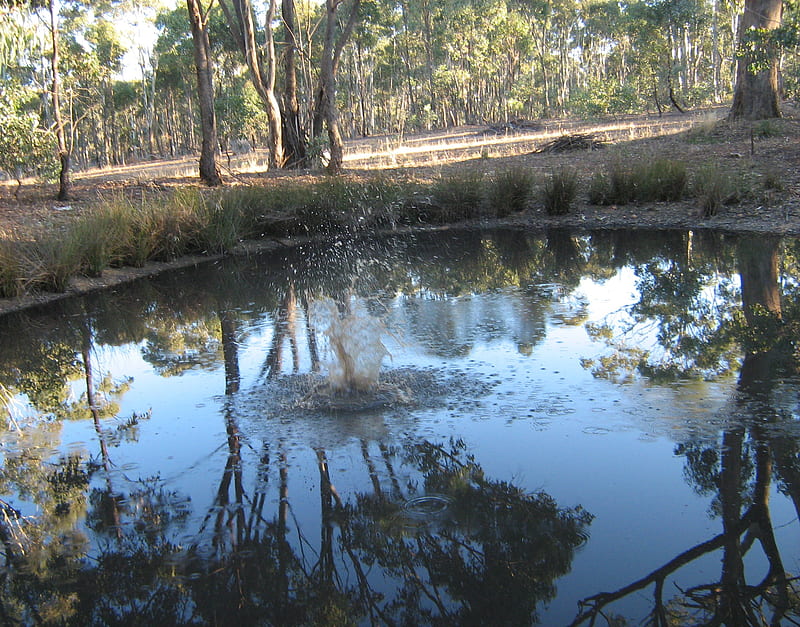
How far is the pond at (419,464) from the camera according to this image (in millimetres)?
3029

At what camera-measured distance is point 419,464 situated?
407 cm

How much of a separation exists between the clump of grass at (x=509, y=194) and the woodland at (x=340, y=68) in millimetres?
4416

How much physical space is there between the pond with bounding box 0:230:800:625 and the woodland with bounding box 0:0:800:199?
765cm

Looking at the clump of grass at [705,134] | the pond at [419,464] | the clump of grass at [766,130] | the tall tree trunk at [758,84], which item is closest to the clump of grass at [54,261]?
the pond at [419,464]

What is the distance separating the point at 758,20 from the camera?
16422 millimetres

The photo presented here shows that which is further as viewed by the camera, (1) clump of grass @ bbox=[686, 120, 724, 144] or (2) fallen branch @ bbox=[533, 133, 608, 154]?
(2) fallen branch @ bbox=[533, 133, 608, 154]

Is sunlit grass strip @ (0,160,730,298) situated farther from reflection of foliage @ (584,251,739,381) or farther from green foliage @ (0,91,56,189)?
reflection of foliage @ (584,251,739,381)

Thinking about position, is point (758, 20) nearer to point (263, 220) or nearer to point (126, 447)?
point (263, 220)

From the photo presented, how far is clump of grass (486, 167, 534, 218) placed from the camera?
42.2 ft

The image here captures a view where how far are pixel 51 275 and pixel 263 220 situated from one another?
12.7ft

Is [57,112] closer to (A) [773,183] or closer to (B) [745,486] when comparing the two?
(A) [773,183]

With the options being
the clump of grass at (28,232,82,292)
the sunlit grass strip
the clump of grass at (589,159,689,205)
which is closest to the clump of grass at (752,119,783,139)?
the clump of grass at (589,159,689,205)

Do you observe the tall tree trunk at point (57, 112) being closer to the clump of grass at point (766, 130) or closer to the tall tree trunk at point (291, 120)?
the tall tree trunk at point (291, 120)

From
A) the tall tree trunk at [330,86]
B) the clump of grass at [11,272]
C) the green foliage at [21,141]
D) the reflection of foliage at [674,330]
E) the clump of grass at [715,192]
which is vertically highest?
the tall tree trunk at [330,86]
